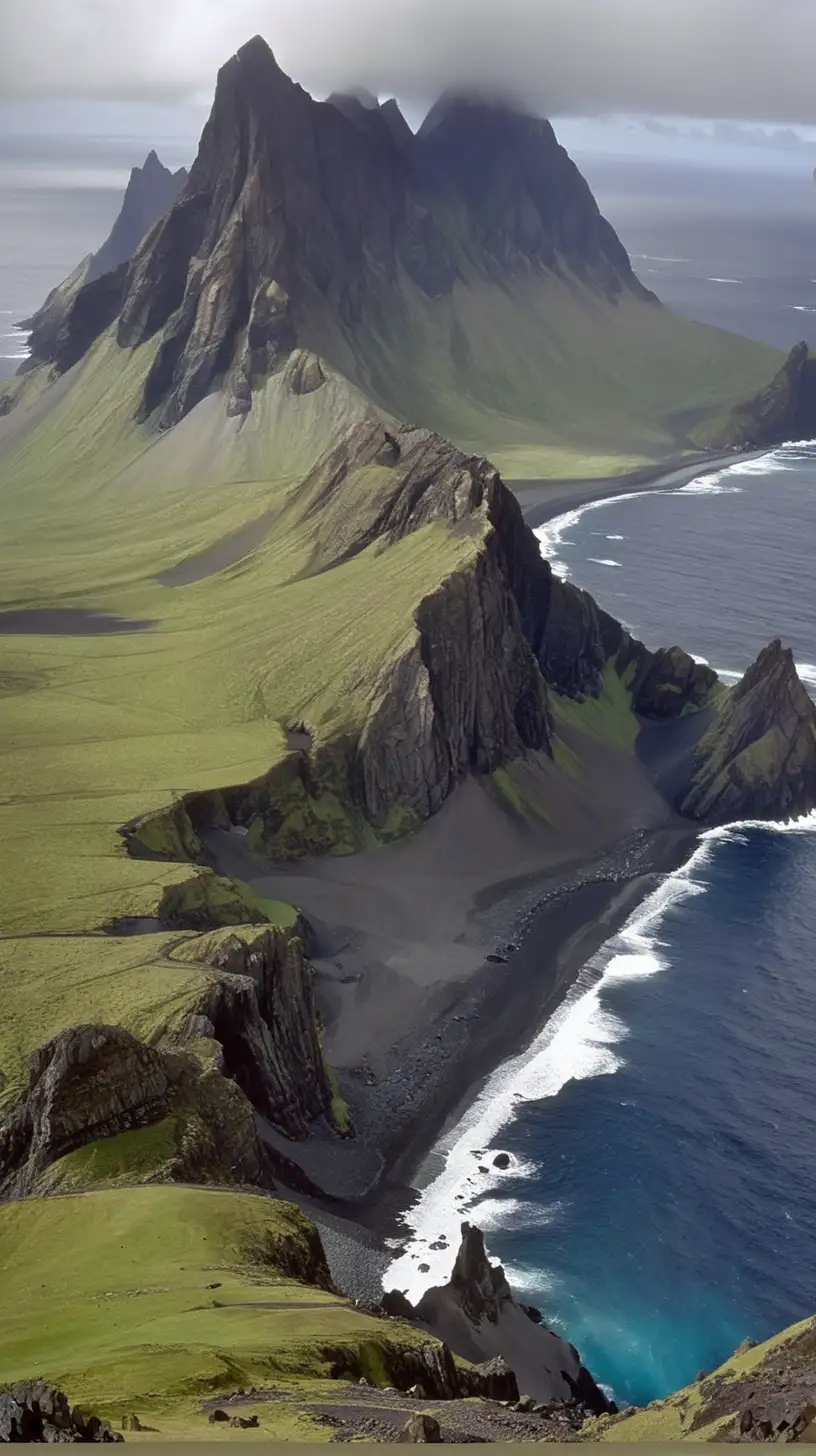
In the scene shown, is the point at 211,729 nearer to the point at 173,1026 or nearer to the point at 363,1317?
the point at 173,1026

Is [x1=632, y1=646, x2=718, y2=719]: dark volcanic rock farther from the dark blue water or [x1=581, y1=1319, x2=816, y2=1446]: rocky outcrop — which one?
[x1=581, y1=1319, x2=816, y2=1446]: rocky outcrop

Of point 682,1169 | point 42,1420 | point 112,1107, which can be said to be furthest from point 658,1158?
point 42,1420

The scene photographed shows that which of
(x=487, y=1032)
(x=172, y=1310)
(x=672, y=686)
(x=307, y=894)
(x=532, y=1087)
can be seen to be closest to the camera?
(x=172, y=1310)

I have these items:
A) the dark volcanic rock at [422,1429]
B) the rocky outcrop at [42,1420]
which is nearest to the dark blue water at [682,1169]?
the dark volcanic rock at [422,1429]

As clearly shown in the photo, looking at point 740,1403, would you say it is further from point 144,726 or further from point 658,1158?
point 144,726

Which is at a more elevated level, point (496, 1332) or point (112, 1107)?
point (112, 1107)

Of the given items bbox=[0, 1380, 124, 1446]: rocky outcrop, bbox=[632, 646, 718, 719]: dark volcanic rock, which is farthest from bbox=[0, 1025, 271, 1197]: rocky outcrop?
bbox=[632, 646, 718, 719]: dark volcanic rock
